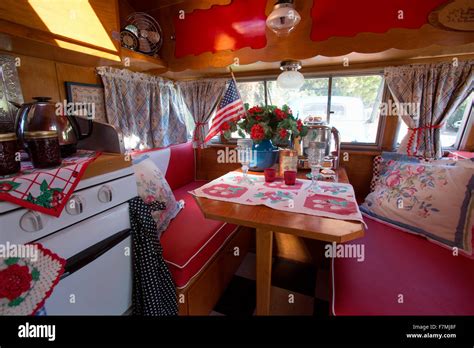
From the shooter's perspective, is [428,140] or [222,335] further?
[428,140]

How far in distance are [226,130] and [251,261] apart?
3.94ft

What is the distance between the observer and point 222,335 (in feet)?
3.26

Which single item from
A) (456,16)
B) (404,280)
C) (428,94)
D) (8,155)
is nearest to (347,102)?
(428,94)

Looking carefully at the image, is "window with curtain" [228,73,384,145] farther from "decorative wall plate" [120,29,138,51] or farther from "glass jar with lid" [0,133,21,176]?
"glass jar with lid" [0,133,21,176]

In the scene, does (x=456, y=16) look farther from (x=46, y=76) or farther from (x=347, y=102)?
(x=46, y=76)

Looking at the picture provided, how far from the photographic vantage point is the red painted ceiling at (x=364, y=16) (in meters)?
1.53

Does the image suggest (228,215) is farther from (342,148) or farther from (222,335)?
(342,148)

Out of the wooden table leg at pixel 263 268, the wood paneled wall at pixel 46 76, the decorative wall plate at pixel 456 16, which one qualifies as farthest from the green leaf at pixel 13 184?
the decorative wall plate at pixel 456 16

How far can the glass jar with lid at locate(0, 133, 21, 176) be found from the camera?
29.4 inches

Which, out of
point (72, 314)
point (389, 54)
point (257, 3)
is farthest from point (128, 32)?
point (389, 54)

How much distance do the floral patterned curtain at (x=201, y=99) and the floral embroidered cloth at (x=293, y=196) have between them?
131 cm

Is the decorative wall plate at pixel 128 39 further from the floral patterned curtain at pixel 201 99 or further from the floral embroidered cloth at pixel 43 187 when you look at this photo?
the floral embroidered cloth at pixel 43 187

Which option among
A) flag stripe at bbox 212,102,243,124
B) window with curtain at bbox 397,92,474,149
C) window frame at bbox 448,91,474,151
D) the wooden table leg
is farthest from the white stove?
window frame at bbox 448,91,474,151

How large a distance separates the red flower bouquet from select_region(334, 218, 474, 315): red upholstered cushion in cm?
82
